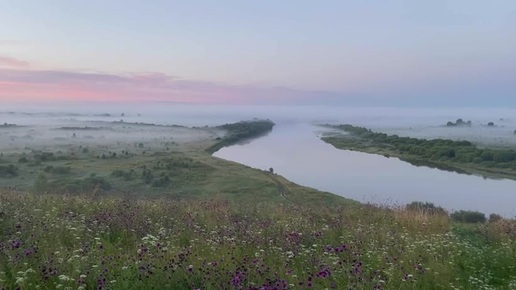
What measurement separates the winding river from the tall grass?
892 inches

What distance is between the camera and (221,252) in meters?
8.45

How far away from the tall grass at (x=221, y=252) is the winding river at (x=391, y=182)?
2265cm

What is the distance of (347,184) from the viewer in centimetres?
5475

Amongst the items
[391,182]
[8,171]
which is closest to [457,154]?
[391,182]

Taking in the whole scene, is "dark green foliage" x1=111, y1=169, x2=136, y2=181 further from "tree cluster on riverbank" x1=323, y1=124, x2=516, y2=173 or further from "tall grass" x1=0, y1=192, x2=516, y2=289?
"tree cluster on riverbank" x1=323, y1=124, x2=516, y2=173

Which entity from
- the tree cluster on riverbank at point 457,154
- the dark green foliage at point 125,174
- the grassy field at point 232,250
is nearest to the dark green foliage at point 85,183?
the dark green foliage at point 125,174

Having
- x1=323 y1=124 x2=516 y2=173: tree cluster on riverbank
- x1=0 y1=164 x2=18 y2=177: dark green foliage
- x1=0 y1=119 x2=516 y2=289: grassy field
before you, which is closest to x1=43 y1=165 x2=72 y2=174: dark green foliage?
x1=0 y1=164 x2=18 y2=177: dark green foliage

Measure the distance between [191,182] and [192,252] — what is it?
1550 inches

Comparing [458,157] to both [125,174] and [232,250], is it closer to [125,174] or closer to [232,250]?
[125,174]

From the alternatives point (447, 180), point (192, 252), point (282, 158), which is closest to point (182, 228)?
point (192, 252)

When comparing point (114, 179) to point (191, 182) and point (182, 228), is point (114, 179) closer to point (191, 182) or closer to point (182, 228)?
point (191, 182)

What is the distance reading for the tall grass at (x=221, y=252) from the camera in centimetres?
653

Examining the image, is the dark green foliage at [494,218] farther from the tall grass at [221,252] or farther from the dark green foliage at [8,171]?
the dark green foliage at [8,171]

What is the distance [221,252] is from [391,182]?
5195 cm
